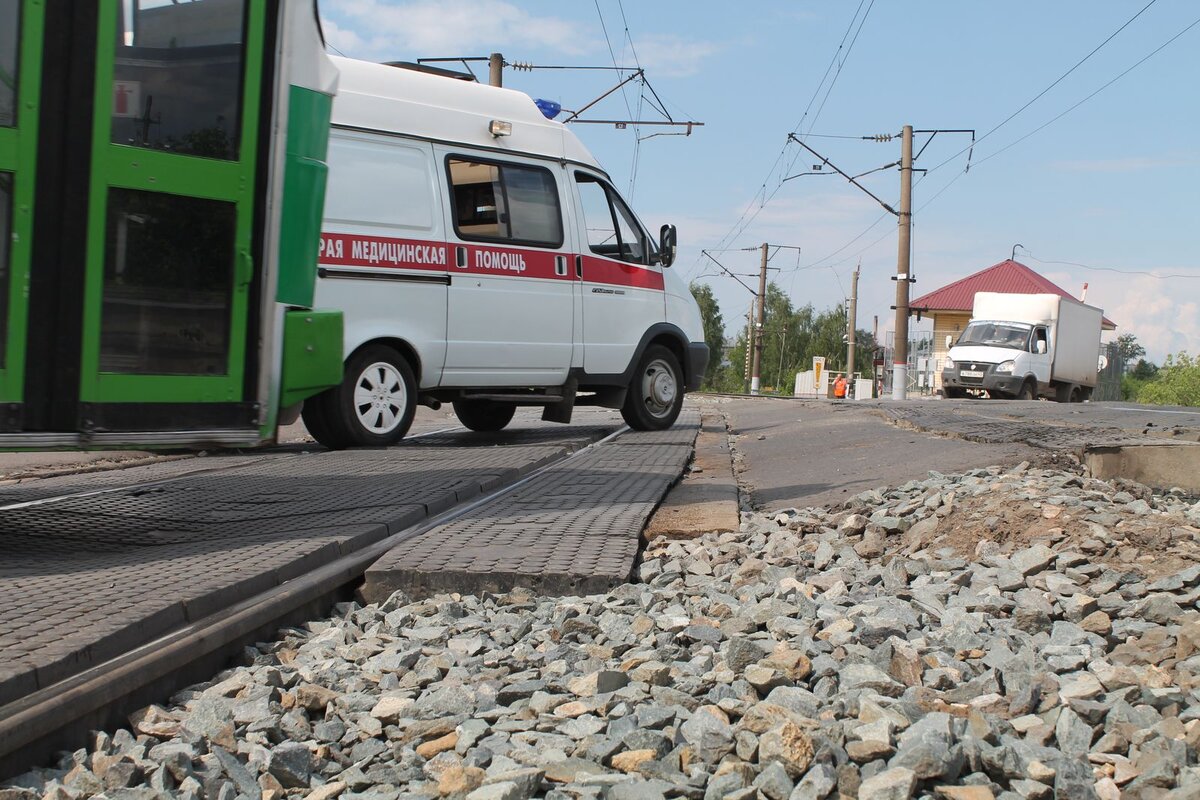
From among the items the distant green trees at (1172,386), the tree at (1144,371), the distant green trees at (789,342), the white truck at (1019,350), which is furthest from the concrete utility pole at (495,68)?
the distant green trees at (789,342)

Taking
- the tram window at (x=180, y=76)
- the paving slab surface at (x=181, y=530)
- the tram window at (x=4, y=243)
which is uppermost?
the tram window at (x=180, y=76)

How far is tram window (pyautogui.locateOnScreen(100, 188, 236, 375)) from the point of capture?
5.06 m

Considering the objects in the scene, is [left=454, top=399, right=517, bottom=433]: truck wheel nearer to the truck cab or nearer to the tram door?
the tram door

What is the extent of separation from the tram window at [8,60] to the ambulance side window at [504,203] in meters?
5.45

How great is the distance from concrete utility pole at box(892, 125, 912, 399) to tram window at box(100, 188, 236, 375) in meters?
28.1

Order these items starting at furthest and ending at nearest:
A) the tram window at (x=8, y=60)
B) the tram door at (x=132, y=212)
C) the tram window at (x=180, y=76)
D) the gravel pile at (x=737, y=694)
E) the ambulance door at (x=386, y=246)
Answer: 1. the ambulance door at (x=386, y=246)
2. the tram window at (x=180, y=76)
3. the tram door at (x=132, y=212)
4. the tram window at (x=8, y=60)
5. the gravel pile at (x=737, y=694)

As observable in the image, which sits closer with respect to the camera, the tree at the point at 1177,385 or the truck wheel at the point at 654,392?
the truck wheel at the point at 654,392

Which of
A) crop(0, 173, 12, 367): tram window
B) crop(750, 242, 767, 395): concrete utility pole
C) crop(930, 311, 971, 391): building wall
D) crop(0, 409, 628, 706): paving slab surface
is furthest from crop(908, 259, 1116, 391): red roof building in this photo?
crop(0, 173, 12, 367): tram window

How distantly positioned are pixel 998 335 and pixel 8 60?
30355mm

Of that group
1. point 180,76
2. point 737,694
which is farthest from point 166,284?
point 737,694

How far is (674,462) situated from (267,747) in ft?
20.1

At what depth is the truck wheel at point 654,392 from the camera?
1219 centimetres

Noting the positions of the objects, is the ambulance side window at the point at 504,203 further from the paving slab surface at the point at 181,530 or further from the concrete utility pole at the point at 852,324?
the concrete utility pole at the point at 852,324

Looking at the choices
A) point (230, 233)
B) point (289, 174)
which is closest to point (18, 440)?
point (230, 233)
